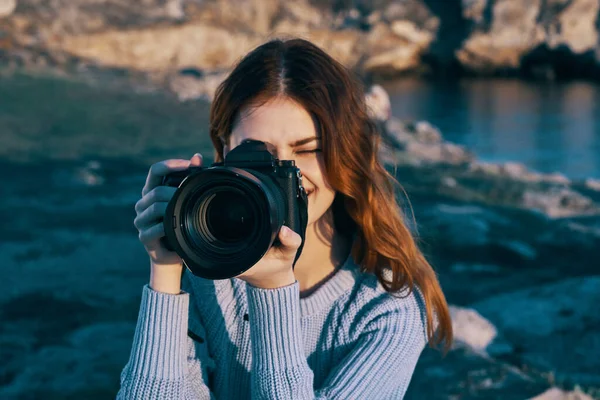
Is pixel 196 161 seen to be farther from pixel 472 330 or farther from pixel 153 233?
pixel 472 330

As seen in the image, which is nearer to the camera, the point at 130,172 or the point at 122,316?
the point at 122,316

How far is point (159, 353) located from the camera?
1.00 meters

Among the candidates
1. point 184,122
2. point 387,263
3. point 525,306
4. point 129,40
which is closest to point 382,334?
point 387,263

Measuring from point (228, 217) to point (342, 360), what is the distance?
32cm

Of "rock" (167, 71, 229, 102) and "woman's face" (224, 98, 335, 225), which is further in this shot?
"rock" (167, 71, 229, 102)

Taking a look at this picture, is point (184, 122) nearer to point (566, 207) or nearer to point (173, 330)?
point (566, 207)

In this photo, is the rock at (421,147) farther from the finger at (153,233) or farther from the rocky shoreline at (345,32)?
the finger at (153,233)

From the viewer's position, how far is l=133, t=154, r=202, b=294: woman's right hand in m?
1.00

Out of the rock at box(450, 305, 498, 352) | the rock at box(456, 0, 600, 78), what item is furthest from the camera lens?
the rock at box(456, 0, 600, 78)

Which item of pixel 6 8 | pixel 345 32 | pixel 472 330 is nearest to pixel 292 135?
pixel 472 330

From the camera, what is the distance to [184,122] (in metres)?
5.21

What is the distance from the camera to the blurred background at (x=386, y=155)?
75.4 inches

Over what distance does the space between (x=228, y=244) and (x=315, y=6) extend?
995cm

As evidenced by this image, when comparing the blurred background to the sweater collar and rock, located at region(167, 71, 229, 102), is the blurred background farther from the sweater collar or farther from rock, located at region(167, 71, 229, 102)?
the sweater collar
